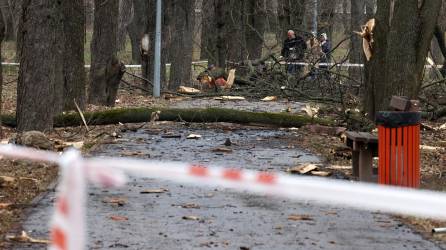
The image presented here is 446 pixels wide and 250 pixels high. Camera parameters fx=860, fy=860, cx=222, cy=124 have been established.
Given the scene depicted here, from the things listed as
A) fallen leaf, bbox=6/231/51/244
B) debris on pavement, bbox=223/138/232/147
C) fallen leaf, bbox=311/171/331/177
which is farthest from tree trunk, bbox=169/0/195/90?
fallen leaf, bbox=6/231/51/244

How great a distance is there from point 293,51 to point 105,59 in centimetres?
620

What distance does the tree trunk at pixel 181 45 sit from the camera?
28.0 metres

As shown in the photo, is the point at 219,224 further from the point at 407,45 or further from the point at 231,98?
the point at 231,98

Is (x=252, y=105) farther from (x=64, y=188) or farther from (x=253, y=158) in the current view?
(x=64, y=188)

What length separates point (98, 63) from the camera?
68.2 feet

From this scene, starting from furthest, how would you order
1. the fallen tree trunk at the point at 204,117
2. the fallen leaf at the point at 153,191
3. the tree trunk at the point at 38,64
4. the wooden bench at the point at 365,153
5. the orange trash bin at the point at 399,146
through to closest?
the fallen tree trunk at the point at 204,117 < the tree trunk at the point at 38,64 < the wooden bench at the point at 365,153 < the orange trash bin at the point at 399,146 < the fallen leaf at the point at 153,191

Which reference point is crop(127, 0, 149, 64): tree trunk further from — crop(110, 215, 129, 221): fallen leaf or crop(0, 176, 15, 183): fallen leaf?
crop(110, 215, 129, 221): fallen leaf

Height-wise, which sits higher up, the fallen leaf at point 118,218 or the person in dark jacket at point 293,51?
the person in dark jacket at point 293,51

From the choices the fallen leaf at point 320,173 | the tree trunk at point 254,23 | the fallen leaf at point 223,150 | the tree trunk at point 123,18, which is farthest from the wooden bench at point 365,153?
the tree trunk at point 123,18

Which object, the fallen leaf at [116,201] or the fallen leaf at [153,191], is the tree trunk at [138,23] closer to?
the fallen leaf at [153,191]

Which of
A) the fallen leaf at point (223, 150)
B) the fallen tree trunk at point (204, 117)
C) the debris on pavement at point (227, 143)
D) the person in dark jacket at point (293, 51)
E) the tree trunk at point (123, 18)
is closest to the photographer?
the fallen leaf at point (223, 150)

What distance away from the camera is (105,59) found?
20844mm

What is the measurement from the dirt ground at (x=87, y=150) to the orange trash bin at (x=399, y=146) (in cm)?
70

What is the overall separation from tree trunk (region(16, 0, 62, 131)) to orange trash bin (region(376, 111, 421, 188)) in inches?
263
